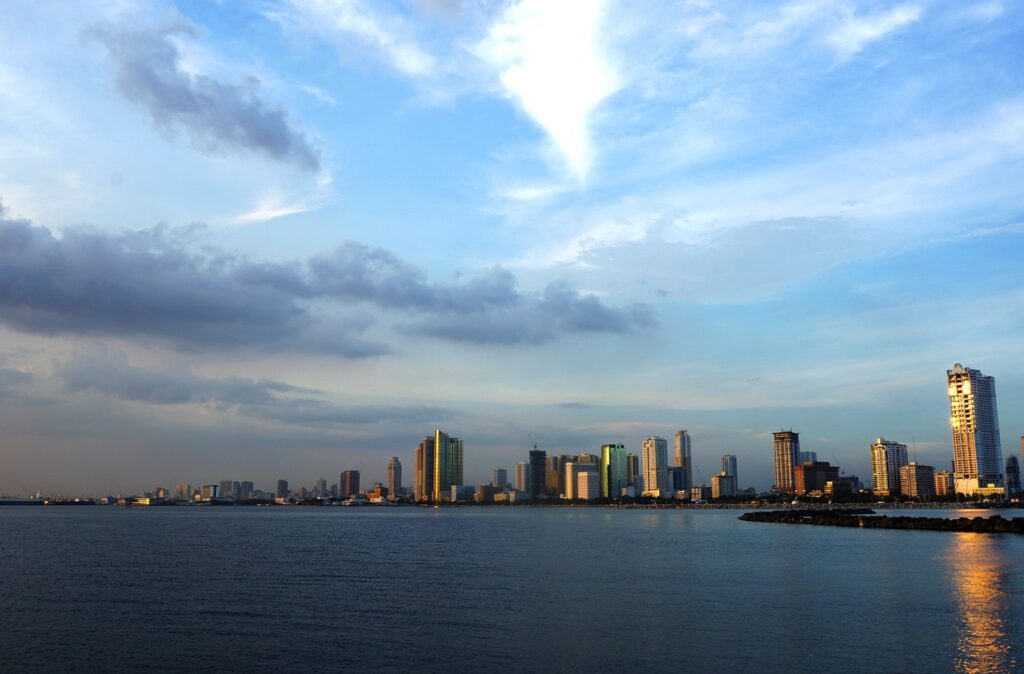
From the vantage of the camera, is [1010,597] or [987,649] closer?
[987,649]

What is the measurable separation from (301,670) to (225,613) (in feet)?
48.9

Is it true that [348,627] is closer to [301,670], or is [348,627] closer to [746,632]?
[301,670]

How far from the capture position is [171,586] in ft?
183

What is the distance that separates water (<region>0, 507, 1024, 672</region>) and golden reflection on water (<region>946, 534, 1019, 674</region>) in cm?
16

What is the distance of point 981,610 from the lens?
44.5m

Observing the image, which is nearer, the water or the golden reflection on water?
the golden reflection on water

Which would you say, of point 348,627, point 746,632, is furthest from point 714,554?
point 348,627

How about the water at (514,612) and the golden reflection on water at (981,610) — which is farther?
the water at (514,612)

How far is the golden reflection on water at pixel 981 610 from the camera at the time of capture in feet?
106

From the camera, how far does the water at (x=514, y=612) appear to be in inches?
1308

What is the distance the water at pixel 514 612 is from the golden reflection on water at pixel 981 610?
0.53 feet

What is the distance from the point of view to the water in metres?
33.2

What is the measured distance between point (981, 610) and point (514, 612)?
27056 millimetres

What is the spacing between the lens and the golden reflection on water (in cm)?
3219
